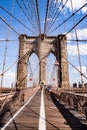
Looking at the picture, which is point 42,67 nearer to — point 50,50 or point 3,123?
point 50,50

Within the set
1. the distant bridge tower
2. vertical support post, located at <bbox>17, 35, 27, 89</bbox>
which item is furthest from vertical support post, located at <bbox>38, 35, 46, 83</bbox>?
vertical support post, located at <bbox>17, 35, 27, 89</bbox>

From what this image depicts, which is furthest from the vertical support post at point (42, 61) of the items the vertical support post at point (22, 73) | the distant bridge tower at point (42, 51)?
the vertical support post at point (22, 73)

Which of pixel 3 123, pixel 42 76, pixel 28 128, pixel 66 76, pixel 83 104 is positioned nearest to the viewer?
pixel 28 128

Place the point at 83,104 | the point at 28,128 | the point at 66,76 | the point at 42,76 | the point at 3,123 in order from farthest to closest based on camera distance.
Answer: the point at 42,76 < the point at 66,76 < the point at 83,104 < the point at 3,123 < the point at 28,128

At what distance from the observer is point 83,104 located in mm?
7266

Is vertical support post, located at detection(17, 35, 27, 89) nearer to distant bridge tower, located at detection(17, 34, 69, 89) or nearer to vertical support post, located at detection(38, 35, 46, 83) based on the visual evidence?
distant bridge tower, located at detection(17, 34, 69, 89)

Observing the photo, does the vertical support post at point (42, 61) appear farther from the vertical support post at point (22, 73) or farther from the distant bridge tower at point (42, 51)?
the vertical support post at point (22, 73)

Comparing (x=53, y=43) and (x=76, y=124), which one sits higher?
(x=53, y=43)

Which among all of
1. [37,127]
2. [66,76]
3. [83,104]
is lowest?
[37,127]

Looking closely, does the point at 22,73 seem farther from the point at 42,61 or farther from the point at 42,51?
the point at 42,51

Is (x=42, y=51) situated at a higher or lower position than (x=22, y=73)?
higher

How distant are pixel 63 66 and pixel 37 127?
3493cm

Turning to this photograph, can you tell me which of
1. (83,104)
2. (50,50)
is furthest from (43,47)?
(83,104)

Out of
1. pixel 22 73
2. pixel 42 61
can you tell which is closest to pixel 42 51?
pixel 42 61
